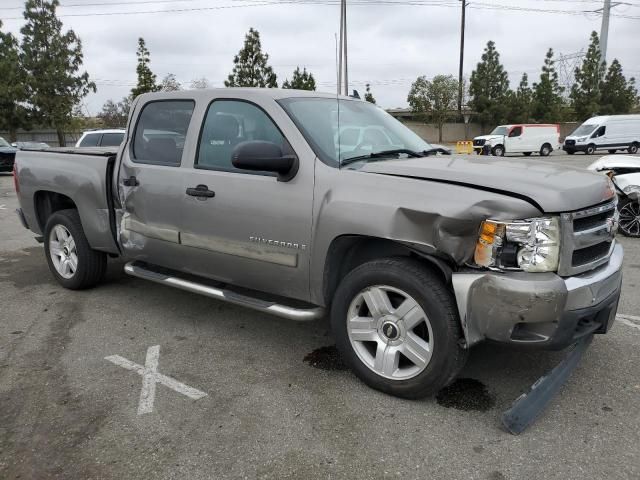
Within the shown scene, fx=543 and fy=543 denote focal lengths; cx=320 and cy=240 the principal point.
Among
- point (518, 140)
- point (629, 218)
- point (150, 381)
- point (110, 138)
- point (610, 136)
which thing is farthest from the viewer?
point (518, 140)

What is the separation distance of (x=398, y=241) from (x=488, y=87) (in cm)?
5216

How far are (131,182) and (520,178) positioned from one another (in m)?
3.01

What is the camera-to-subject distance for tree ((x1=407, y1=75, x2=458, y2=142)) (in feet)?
179

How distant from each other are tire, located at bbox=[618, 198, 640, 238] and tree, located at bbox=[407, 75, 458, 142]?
47.6 m

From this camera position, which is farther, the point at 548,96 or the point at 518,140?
the point at 548,96

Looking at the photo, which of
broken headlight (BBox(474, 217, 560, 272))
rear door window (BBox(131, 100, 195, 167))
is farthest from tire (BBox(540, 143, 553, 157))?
broken headlight (BBox(474, 217, 560, 272))

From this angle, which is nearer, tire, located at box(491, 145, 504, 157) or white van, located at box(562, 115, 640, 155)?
white van, located at box(562, 115, 640, 155)

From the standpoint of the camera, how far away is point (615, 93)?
163ft

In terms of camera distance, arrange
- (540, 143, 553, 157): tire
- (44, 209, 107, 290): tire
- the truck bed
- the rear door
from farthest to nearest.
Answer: (540, 143, 553, 157): tire < (44, 209, 107, 290): tire < the truck bed < the rear door

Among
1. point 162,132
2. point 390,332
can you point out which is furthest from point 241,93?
point 390,332

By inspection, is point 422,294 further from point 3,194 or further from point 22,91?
point 22,91

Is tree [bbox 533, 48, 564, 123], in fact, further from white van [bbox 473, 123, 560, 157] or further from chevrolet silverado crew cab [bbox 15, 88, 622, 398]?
chevrolet silverado crew cab [bbox 15, 88, 622, 398]

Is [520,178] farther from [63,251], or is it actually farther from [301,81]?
[301,81]

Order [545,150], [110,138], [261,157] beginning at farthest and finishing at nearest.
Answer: [545,150] → [110,138] → [261,157]
